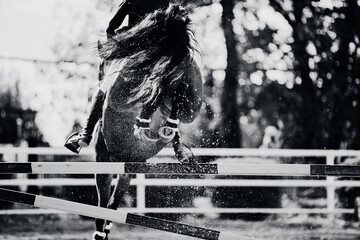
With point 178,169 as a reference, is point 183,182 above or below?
below

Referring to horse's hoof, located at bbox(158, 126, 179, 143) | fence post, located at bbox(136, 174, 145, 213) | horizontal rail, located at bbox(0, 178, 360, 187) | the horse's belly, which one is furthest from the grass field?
horse's hoof, located at bbox(158, 126, 179, 143)

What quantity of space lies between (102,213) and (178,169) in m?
0.50

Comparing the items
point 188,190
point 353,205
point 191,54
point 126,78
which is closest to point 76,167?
point 126,78

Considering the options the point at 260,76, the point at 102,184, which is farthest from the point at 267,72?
the point at 102,184

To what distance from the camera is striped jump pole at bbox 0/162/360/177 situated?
10.1 feet

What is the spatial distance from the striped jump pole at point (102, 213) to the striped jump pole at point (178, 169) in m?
0.15

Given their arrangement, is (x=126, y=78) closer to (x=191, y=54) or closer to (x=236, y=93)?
(x=191, y=54)

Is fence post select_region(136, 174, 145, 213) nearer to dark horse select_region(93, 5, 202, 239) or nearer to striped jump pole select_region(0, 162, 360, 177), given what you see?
dark horse select_region(93, 5, 202, 239)

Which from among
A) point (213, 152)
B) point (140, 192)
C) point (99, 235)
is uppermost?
point (213, 152)

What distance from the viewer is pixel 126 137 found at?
145 inches

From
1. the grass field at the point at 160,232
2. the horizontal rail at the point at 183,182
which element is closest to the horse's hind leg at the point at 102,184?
the grass field at the point at 160,232

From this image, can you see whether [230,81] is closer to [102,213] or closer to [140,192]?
[140,192]

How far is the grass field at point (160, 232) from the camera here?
234 inches

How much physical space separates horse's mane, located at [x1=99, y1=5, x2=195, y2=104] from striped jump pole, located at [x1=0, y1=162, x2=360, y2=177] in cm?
51
